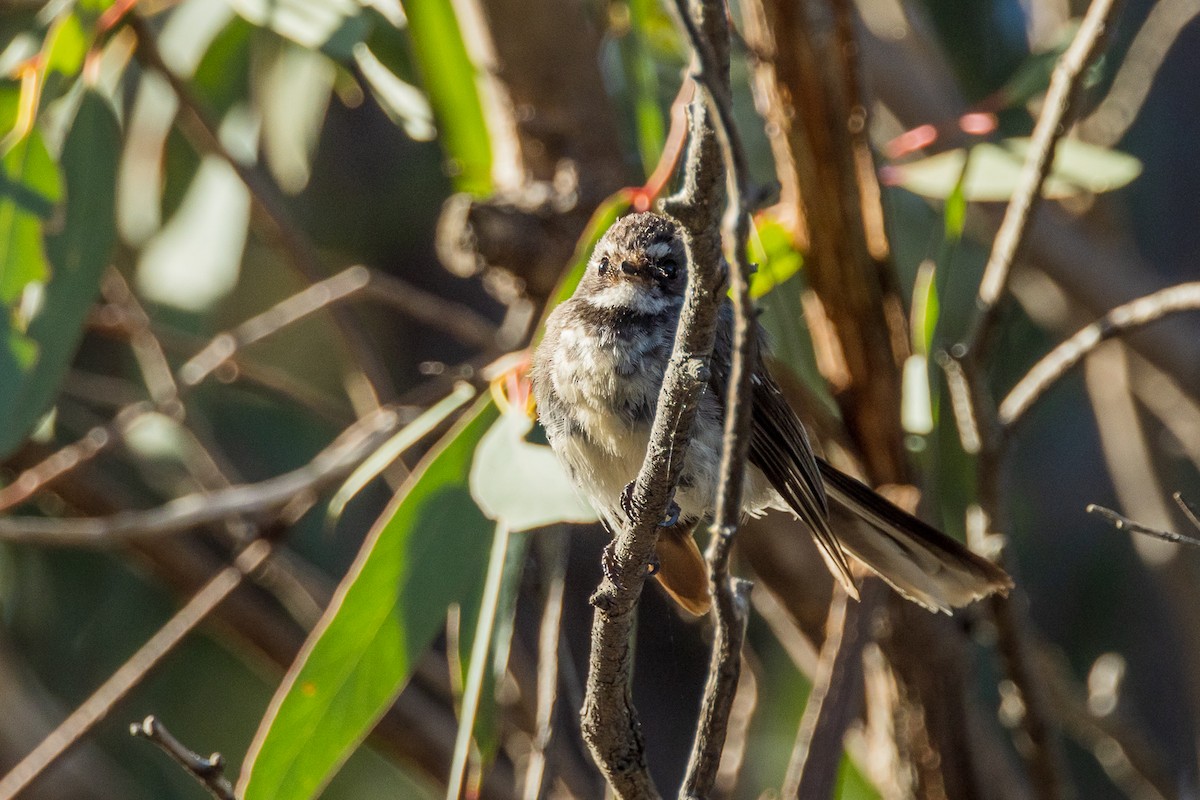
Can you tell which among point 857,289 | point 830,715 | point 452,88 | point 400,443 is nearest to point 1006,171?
point 857,289

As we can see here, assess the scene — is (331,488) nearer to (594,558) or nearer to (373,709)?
(373,709)

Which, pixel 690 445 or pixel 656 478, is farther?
pixel 690 445

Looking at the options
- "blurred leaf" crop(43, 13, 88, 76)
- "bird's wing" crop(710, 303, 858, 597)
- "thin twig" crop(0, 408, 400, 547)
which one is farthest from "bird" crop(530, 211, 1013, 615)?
"blurred leaf" crop(43, 13, 88, 76)

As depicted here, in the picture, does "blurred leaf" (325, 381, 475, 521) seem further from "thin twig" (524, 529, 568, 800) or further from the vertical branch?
the vertical branch

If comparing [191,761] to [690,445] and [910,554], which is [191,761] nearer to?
[690,445]

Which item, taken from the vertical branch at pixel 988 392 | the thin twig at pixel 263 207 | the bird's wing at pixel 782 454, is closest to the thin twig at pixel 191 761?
the bird's wing at pixel 782 454

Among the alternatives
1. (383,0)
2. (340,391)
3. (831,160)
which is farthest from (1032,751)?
(340,391)
